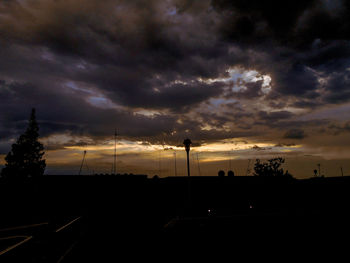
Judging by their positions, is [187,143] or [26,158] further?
[26,158]

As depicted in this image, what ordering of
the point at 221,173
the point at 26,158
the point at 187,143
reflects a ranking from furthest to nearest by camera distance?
the point at 26,158, the point at 221,173, the point at 187,143

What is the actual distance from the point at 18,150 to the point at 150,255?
52689mm

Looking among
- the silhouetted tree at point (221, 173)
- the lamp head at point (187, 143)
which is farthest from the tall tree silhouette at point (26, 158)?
the lamp head at point (187, 143)

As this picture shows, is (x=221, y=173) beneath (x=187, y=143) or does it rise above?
beneath

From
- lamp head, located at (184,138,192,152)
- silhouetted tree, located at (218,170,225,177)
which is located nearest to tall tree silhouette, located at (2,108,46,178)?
silhouetted tree, located at (218,170,225,177)

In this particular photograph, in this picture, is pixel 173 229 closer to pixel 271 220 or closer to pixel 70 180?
pixel 271 220

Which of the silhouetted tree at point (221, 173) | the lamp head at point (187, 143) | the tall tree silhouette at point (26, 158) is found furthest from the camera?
the tall tree silhouette at point (26, 158)

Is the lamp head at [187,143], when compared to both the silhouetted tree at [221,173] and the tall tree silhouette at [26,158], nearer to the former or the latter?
the silhouetted tree at [221,173]

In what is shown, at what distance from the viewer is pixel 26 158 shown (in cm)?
4997

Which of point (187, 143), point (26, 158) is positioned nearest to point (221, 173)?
point (187, 143)

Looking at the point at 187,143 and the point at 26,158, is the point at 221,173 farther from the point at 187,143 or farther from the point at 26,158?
the point at 26,158

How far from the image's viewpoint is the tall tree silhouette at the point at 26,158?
47344 mm

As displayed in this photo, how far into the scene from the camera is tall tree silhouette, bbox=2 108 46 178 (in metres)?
47.3

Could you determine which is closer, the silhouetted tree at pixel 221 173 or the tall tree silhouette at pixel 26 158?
the silhouetted tree at pixel 221 173
